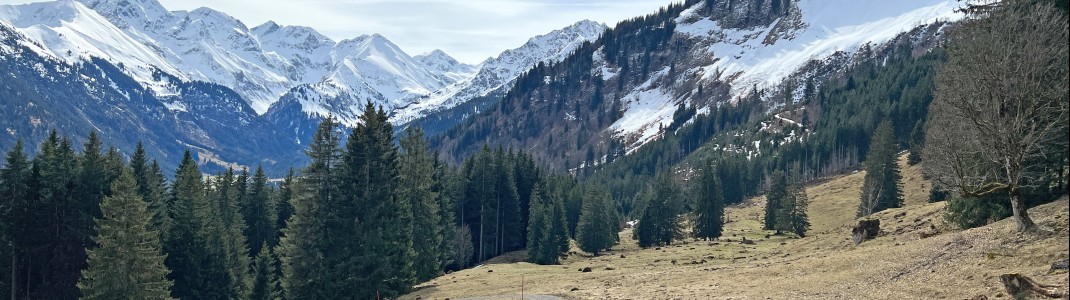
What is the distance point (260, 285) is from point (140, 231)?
16592 millimetres

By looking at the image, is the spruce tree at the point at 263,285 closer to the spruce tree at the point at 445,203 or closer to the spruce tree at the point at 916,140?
the spruce tree at the point at 445,203

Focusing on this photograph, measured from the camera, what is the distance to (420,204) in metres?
65.1

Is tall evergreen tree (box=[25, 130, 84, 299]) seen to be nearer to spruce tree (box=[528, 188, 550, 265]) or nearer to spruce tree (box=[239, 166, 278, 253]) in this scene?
spruce tree (box=[239, 166, 278, 253])

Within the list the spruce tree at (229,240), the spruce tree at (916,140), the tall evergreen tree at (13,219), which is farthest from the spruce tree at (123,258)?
the spruce tree at (916,140)

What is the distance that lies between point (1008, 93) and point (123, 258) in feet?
153

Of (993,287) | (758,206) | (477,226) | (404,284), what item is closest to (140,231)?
(404,284)

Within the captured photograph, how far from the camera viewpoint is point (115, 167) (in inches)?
2418

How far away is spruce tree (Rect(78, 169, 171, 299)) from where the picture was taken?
4469 centimetres

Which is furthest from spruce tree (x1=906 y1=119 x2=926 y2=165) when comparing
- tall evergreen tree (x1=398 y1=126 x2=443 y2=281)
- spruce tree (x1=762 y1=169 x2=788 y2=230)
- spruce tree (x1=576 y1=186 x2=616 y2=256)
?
tall evergreen tree (x1=398 y1=126 x2=443 y2=281)

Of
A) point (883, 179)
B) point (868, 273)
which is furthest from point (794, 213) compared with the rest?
point (868, 273)

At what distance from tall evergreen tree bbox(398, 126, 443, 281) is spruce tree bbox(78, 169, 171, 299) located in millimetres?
19767

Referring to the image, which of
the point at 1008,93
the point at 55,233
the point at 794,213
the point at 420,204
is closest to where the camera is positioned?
the point at 1008,93

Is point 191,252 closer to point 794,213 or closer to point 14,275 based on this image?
point 14,275

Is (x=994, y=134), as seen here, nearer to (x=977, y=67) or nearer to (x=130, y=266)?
(x=977, y=67)
